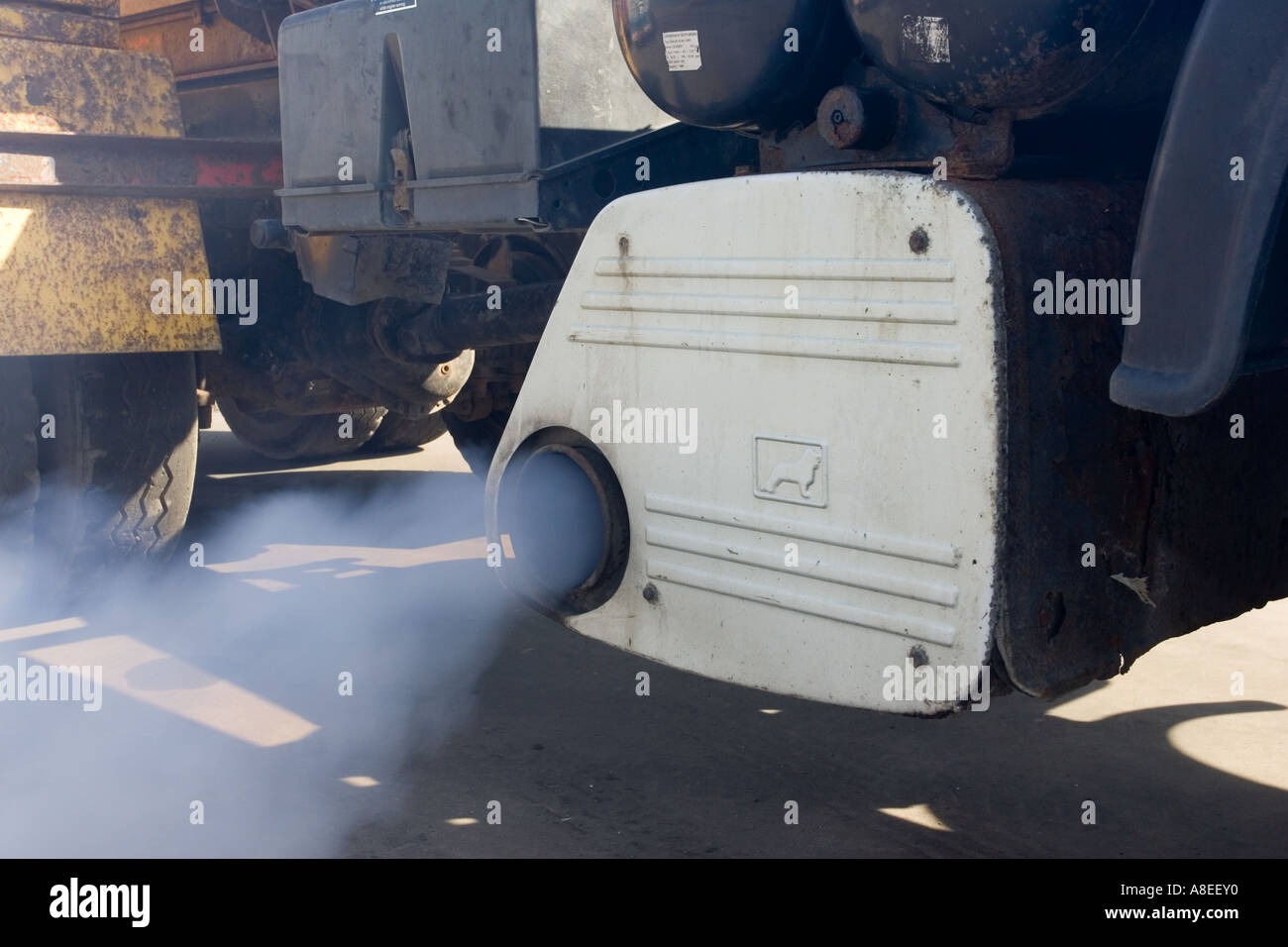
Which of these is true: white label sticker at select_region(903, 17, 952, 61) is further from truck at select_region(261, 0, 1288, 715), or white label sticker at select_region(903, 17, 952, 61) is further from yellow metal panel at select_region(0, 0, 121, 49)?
yellow metal panel at select_region(0, 0, 121, 49)

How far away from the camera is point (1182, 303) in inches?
62.6

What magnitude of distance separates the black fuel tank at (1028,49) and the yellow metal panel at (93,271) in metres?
2.13

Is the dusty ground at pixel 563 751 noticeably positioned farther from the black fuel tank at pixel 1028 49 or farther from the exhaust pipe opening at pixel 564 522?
the black fuel tank at pixel 1028 49

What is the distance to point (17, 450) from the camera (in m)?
3.54

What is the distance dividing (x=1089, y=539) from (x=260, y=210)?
2.61 meters

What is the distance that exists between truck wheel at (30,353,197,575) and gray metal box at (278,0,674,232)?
3.55ft

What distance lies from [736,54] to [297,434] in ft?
14.1

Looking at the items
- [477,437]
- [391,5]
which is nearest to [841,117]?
[391,5]

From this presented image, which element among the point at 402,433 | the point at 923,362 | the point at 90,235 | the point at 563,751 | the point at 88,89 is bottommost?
the point at 563,751

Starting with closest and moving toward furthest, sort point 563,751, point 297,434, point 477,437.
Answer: point 563,751, point 477,437, point 297,434

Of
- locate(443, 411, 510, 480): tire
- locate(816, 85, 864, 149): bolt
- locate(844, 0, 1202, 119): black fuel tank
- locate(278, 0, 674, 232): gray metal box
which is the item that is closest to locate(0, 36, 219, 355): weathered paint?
locate(278, 0, 674, 232): gray metal box

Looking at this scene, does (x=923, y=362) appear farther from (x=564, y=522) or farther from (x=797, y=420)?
(x=564, y=522)

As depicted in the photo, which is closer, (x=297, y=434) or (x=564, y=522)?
(x=564, y=522)

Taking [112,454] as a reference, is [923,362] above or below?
above
